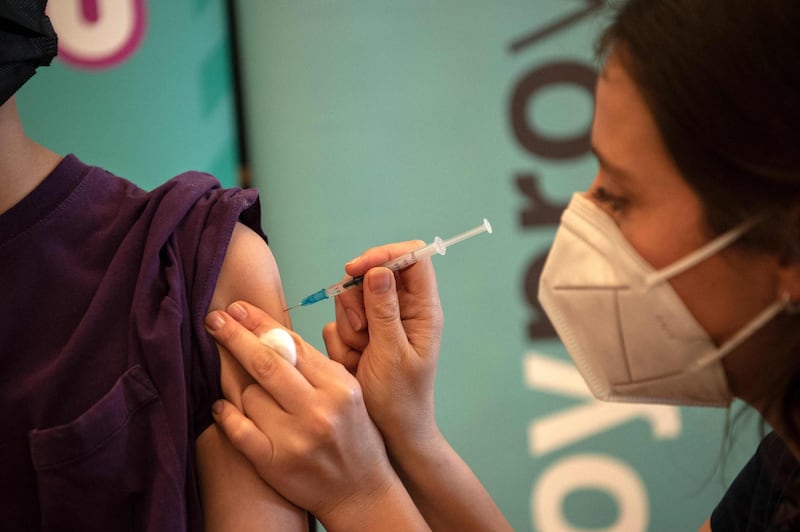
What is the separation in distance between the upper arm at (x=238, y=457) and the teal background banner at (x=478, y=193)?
935 mm

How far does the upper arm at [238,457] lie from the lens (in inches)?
41.1

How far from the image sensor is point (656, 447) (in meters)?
2.18

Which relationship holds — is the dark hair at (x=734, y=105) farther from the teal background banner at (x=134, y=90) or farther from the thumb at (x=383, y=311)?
the teal background banner at (x=134, y=90)

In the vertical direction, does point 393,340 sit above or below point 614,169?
below

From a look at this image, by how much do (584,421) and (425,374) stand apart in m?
1.09

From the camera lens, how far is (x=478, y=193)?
83.2 inches

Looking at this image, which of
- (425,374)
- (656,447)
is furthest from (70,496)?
(656,447)

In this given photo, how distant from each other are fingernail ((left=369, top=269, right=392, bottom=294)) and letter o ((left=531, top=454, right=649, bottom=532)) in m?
1.25

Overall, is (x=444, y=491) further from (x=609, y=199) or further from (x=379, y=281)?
(x=609, y=199)

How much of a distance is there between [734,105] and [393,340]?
24.2 inches

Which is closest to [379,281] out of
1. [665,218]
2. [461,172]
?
[665,218]

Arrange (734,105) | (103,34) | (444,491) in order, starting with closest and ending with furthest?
(734,105) → (444,491) → (103,34)

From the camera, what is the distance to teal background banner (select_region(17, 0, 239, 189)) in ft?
6.11

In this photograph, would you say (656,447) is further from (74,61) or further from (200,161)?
(74,61)
